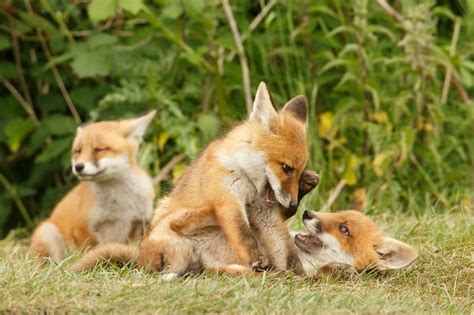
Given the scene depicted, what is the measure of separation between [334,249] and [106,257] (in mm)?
1572

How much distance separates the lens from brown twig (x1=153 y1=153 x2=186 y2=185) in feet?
35.5

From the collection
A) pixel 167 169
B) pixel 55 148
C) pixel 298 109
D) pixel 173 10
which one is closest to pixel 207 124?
pixel 167 169

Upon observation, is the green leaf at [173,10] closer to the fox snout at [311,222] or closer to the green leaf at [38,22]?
the green leaf at [38,22]

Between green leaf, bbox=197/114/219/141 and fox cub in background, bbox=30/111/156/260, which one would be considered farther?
green leaf, bbox=197/114/219/141

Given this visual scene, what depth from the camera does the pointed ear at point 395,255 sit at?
22.7 feet

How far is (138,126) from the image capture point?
10.1m

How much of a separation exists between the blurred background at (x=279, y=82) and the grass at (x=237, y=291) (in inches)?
111

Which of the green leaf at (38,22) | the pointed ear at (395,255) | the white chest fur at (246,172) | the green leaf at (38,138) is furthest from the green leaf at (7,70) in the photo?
the pointed ear at (395,255)

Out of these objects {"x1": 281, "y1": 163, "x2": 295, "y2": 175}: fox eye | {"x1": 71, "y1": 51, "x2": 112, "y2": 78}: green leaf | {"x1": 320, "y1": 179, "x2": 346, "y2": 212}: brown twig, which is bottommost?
{"x1": 320, "y1": 179, "x2": 346, "y2": 212}: brown twig

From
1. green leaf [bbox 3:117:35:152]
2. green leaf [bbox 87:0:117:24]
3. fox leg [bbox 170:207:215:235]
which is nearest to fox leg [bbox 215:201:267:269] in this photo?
fox leg [bbox 170:207:215:235]

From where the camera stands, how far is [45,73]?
39.6 ft

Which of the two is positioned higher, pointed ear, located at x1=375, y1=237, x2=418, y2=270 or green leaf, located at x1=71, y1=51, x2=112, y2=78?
green leaf, located at x1=71, y1=51, x2=112, y2=78

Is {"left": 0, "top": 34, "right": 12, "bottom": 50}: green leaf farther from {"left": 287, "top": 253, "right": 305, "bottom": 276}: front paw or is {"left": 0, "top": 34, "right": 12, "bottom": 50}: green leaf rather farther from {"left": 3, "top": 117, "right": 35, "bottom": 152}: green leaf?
{"left": 287, "top": 253, "right": 305, "bottom": 276}: front paw

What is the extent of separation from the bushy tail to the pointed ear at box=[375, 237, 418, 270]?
1.72m
